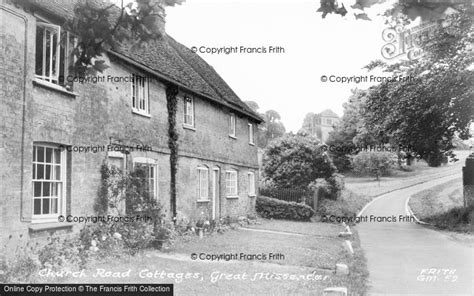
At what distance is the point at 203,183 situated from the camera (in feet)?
53.1

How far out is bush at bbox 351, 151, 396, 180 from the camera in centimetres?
1168

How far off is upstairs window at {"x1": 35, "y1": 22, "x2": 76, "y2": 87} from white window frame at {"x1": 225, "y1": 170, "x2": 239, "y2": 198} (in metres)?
10.0

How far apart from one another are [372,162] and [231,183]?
8.32 metres

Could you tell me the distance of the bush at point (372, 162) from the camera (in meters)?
11.7

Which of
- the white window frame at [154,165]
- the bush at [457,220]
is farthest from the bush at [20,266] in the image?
the bush at [457,220]

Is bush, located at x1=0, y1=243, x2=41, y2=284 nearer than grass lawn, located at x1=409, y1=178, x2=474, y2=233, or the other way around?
bush, located at x1=0, y1=243, x2=41, y2=284

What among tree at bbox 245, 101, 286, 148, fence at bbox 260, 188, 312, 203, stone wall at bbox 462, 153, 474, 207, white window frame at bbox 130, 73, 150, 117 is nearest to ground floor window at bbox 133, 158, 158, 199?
white window frame at bbox 130, 73, 150, 117

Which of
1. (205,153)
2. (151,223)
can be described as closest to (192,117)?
(205,153)

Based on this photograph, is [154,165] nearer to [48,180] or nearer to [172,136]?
[172,136]

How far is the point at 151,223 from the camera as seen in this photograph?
1118 cm

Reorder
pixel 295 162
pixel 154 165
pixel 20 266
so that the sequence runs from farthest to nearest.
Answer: pixel 295 162
pixel 154 165
pixel 20 266

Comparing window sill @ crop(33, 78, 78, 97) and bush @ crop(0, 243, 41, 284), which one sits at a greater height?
window sill @ crop(33, 78, 78, 97)

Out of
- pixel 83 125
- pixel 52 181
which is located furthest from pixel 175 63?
pixel 52 181

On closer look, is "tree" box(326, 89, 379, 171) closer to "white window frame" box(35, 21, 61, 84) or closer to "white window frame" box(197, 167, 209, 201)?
"white window frame" box(197, 167, 209, 201)
